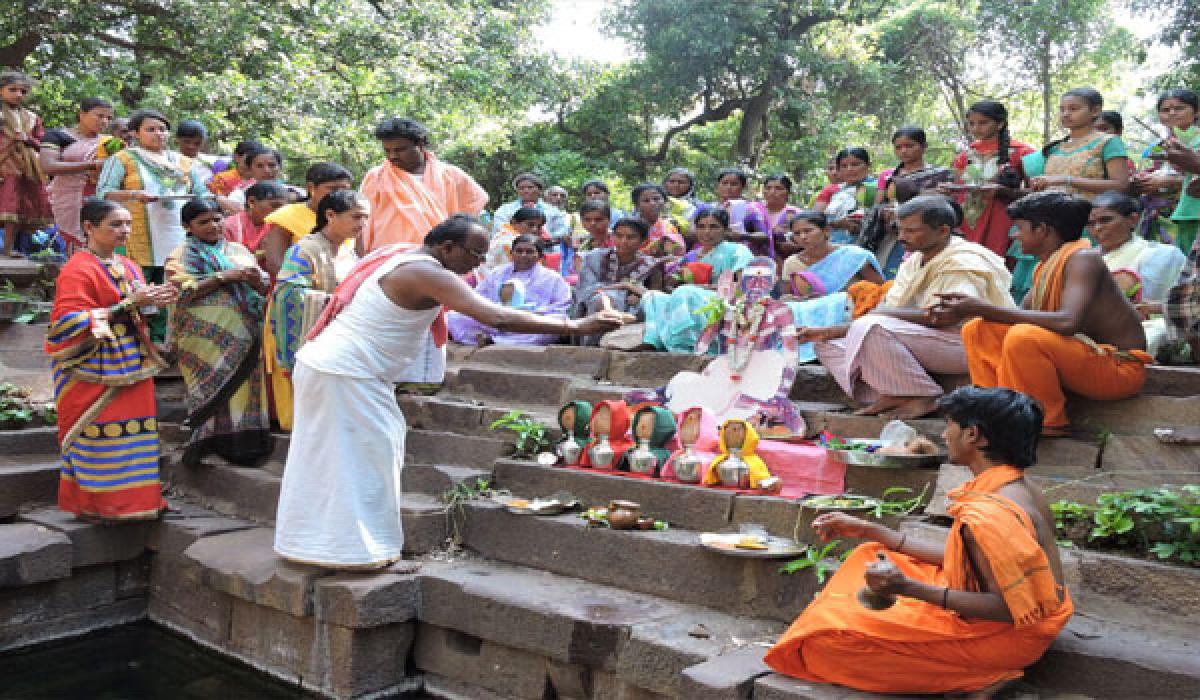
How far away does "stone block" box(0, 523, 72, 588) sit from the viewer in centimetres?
490

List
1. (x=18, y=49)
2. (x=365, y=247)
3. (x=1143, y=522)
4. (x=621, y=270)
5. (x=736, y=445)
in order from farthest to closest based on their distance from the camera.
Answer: (x=18, y=49), (x=621, y=270), (x=365, y=247), (x=736, y=445), (x=1143, y=522)

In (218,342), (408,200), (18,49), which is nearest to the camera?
(218,342)

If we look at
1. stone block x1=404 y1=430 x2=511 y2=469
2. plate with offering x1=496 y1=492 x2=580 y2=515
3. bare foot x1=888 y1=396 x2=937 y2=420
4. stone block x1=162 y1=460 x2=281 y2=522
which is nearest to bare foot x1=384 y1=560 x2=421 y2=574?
plate with offering x1=496 y1=492 x2=580 y2=515

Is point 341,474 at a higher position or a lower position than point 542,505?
higher

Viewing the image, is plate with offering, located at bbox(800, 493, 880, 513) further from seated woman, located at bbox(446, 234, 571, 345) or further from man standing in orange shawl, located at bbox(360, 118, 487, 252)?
seated woman, located at bbox(446, 234, 571, 345)

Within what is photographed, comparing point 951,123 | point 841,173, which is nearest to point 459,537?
point 841,173

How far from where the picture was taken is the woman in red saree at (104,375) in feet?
17.0

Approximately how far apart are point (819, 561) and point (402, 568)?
6.59 feet

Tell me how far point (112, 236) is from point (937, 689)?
491 centimetres

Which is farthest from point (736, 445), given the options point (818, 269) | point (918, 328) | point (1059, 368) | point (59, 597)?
point (59, 597)

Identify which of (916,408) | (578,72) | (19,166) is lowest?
(916,408)

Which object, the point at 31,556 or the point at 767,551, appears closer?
the point at 767,551

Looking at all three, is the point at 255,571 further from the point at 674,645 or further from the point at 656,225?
the point at 656,225

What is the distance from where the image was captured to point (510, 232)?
8.81 m
